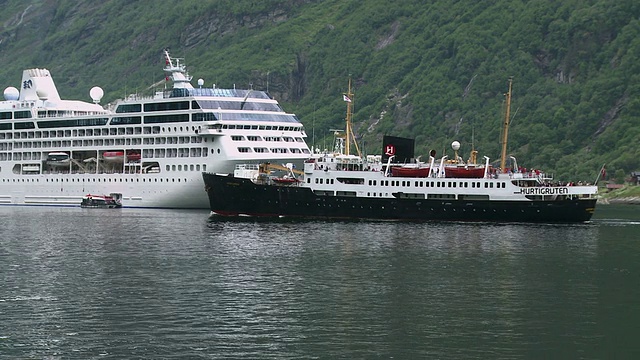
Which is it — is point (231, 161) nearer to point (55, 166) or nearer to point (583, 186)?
point (55, 166)

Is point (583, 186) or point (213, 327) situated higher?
point (583, 186)

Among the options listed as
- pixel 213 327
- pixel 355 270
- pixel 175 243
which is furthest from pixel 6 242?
pixel 213 327

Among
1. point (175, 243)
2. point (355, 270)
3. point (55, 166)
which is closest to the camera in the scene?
point (355, 270)

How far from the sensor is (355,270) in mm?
62344

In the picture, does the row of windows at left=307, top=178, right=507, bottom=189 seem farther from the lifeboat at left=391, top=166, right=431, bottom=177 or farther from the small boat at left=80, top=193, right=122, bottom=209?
the small boat at left=80, top=193, right=122, bottom=209

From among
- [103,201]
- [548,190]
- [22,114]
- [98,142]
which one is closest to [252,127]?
[103,201]

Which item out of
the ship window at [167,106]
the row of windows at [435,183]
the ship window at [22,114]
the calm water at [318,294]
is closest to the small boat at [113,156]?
the ship window at [167,106]

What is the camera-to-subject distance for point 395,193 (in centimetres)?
9769

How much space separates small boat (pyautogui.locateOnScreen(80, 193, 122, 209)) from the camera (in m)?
119

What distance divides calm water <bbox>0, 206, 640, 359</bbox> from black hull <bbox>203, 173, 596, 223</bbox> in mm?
8318

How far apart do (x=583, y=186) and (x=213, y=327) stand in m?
56.7

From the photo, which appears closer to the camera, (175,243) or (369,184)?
(175,243)

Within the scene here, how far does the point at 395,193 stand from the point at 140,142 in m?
35.0

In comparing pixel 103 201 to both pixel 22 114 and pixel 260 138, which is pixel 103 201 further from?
pixel 260 138
